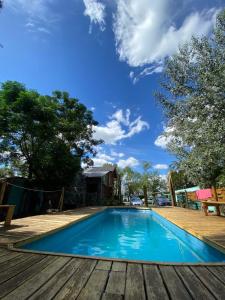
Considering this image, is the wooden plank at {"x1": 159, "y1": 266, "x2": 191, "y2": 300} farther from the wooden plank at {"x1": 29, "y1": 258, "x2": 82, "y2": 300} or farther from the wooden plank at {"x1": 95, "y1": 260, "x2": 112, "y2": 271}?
the wooden plank at {"x1": 29, "y1": 258, "x2": 82, "y2": 300}

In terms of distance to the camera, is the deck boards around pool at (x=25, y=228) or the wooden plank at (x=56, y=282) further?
the deck boards around pool at (x=25, y=228)

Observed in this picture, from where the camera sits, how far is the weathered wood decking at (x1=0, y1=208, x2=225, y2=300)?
6.79 feet

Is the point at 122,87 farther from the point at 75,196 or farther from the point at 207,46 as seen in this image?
the point at 75,196

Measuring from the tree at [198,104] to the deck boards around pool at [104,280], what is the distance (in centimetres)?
757

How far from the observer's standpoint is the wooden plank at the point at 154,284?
2062mm

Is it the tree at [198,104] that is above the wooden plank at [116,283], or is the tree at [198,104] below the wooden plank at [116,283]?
above

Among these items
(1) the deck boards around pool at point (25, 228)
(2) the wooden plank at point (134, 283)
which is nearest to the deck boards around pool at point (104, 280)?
(2) the wooden plank at point (134, 283)

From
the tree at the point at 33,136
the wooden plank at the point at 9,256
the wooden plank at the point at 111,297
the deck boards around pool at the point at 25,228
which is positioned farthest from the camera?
the tree at the point at 33,136

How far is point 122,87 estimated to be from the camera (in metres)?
19.5

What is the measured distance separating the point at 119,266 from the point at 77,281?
29.1 inches

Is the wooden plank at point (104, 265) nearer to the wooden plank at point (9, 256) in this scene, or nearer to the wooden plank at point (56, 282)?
the wooden plank at point (56, 282)

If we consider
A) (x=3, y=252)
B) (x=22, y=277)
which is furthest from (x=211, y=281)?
(x=3, y=252)

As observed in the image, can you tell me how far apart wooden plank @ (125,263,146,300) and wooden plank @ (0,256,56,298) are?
1.24m

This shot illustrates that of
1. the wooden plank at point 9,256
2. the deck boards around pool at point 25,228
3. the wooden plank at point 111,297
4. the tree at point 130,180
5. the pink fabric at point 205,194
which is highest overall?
the tree at point 130,180
